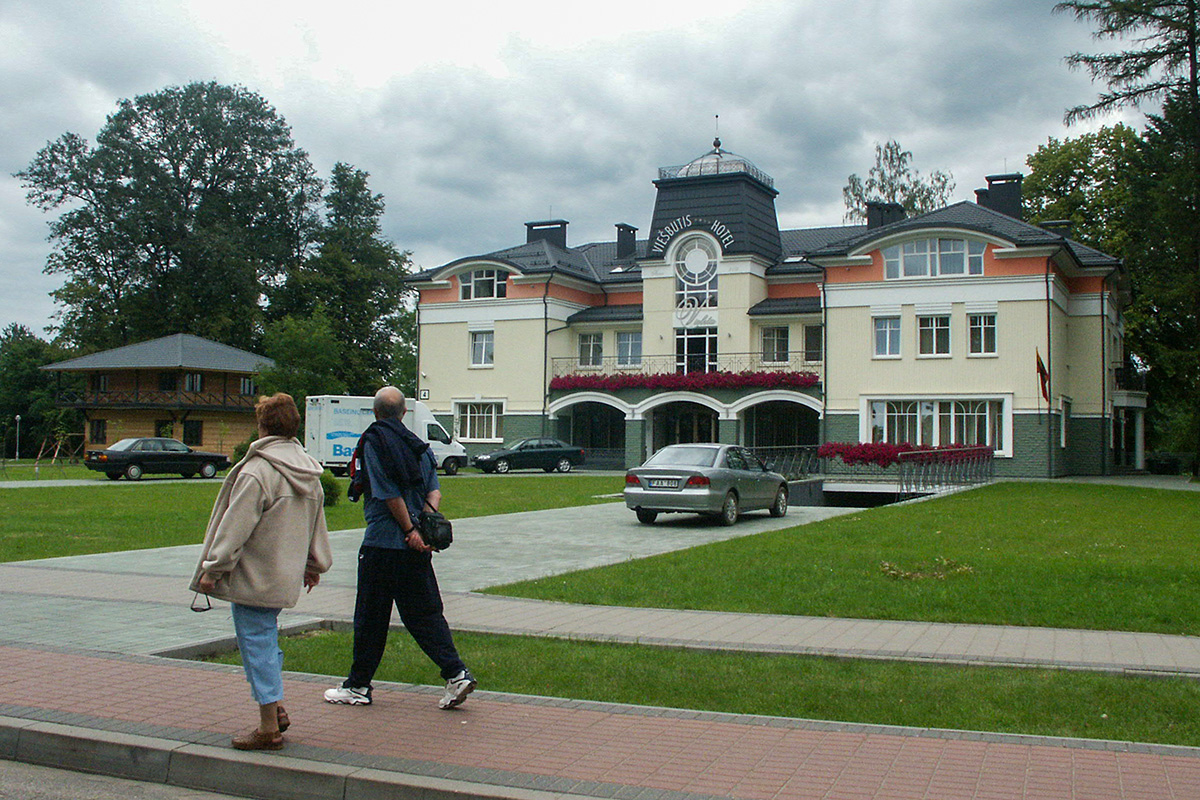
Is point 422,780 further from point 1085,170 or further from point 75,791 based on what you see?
point 1085,170

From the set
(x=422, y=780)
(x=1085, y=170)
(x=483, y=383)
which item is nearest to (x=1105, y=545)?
(x=422, y=780)

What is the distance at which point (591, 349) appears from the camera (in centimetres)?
5147

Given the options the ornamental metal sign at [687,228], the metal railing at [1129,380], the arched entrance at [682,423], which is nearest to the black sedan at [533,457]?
the arched entrance at [682,423]

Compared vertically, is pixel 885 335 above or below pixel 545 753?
above

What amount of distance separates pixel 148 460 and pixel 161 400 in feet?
64.3

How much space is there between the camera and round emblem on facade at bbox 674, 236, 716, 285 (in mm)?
47188

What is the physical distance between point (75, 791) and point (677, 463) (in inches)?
608

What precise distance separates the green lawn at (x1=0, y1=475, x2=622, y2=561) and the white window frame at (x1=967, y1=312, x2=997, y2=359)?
15.0 metres

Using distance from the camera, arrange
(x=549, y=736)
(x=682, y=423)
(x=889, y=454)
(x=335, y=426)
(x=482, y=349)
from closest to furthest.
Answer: (x=549, y=736) → (x=889, y=454) → (x=335, y=426) → (x=682, y=423) → (x=482, y=349)

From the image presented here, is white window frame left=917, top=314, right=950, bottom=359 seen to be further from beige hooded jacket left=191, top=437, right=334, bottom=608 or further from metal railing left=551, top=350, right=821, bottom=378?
beige hooded jacket left=191, top=437, right=334, bottom=608

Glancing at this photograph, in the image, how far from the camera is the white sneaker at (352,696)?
6.43 m

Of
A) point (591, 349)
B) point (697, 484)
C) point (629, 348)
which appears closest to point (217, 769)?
point (697, 484)

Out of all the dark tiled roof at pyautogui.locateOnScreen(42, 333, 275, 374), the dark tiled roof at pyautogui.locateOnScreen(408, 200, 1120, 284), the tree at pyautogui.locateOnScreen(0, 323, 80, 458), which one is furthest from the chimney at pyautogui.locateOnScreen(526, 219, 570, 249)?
the tree at pyautogui.locateOnScreen(0, 323, 80, 458)

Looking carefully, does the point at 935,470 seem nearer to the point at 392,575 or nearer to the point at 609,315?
the point at 609,315
